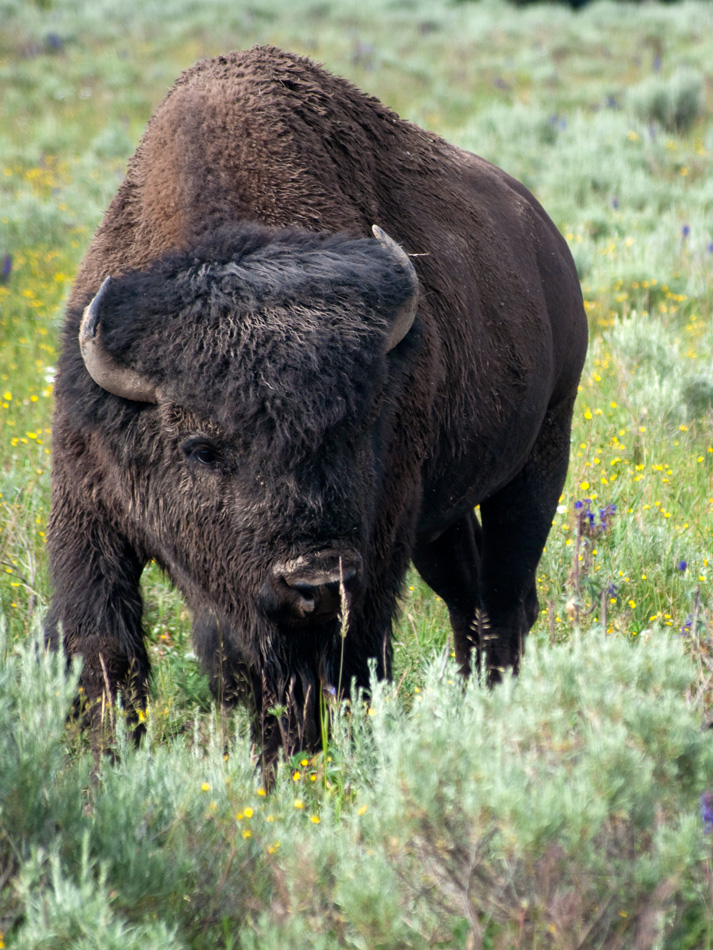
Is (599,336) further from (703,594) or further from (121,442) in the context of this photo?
(121,442)

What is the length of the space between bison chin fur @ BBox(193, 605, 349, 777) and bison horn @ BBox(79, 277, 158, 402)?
→ 2.40 feet

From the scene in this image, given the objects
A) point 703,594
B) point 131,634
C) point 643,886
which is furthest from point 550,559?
point 643,886

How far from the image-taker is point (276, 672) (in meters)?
3.22

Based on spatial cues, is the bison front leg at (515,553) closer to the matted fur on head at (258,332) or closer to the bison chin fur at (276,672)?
the bison chin fur at (276,672)

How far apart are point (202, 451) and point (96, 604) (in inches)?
26.4

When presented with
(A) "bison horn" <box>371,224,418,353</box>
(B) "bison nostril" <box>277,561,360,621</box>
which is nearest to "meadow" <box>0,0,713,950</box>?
(B) "bison nostril" <box>277,561,360,621</box>

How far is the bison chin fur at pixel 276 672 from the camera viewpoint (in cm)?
313

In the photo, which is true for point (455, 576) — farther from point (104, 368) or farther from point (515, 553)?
point (104, 368)

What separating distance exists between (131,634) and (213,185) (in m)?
1.44

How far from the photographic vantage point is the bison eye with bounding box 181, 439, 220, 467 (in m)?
2.94

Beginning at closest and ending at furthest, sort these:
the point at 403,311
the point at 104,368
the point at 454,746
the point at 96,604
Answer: the point at 454,746, the point at 104,368, the point at 403,311, the point at 96,604

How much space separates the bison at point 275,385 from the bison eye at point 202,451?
0.03 feet

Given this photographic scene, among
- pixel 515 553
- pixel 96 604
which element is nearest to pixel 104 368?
pixel 96 604

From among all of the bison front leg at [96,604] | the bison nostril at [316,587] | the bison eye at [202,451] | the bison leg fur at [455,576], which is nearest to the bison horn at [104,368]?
the bison eye at [202,451]
